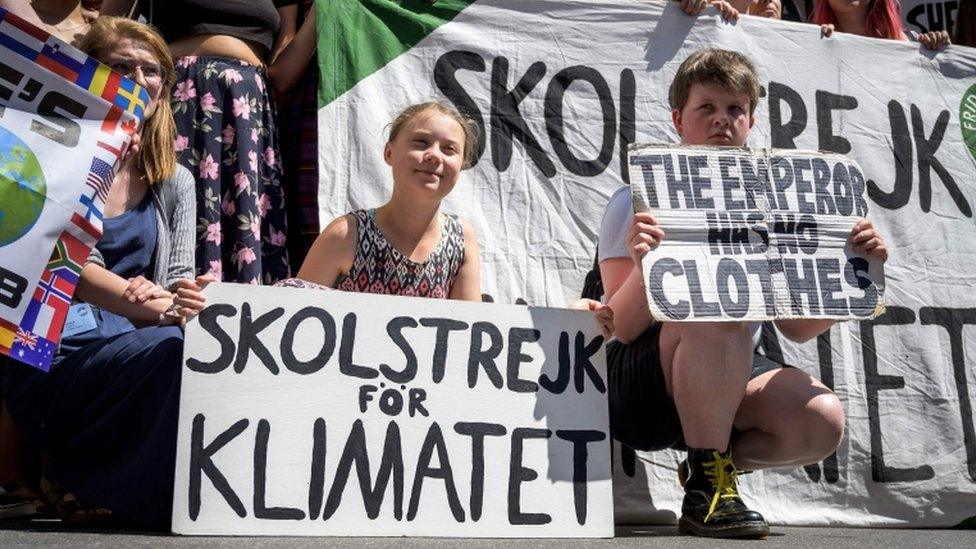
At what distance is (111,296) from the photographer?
254 cm

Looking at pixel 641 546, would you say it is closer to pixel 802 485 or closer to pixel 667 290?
pixel 667 290

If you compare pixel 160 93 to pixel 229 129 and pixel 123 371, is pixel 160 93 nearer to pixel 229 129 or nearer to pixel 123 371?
pixel 229 129

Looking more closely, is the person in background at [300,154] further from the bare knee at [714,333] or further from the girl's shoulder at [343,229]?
the bare knee at [714,333]

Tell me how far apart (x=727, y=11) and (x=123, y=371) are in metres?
2.13

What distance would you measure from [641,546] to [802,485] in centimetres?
116

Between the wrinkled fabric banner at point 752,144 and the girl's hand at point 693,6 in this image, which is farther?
the girl's hand at point 693,6

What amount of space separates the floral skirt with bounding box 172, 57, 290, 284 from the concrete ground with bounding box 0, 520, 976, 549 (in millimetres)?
833

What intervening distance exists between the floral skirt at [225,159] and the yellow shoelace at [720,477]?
3.97 ft

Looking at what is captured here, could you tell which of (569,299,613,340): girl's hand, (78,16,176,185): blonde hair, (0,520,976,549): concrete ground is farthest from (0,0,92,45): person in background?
(569,299,613,340): girl's hand

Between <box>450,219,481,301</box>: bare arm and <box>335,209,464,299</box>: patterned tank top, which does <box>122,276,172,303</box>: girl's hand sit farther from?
<box>450,219,481,301</box>: bare arm

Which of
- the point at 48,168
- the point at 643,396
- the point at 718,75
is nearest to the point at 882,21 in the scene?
the point at 718,75

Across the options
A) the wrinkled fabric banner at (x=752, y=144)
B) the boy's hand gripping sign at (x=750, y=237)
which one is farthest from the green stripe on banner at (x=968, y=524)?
the boy's hand gripping sign at (x=750, y=237)

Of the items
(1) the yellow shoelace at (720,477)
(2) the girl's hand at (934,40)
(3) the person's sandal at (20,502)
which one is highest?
(2) the girl's hand at (934,40)

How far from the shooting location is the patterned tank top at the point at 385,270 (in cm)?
289
